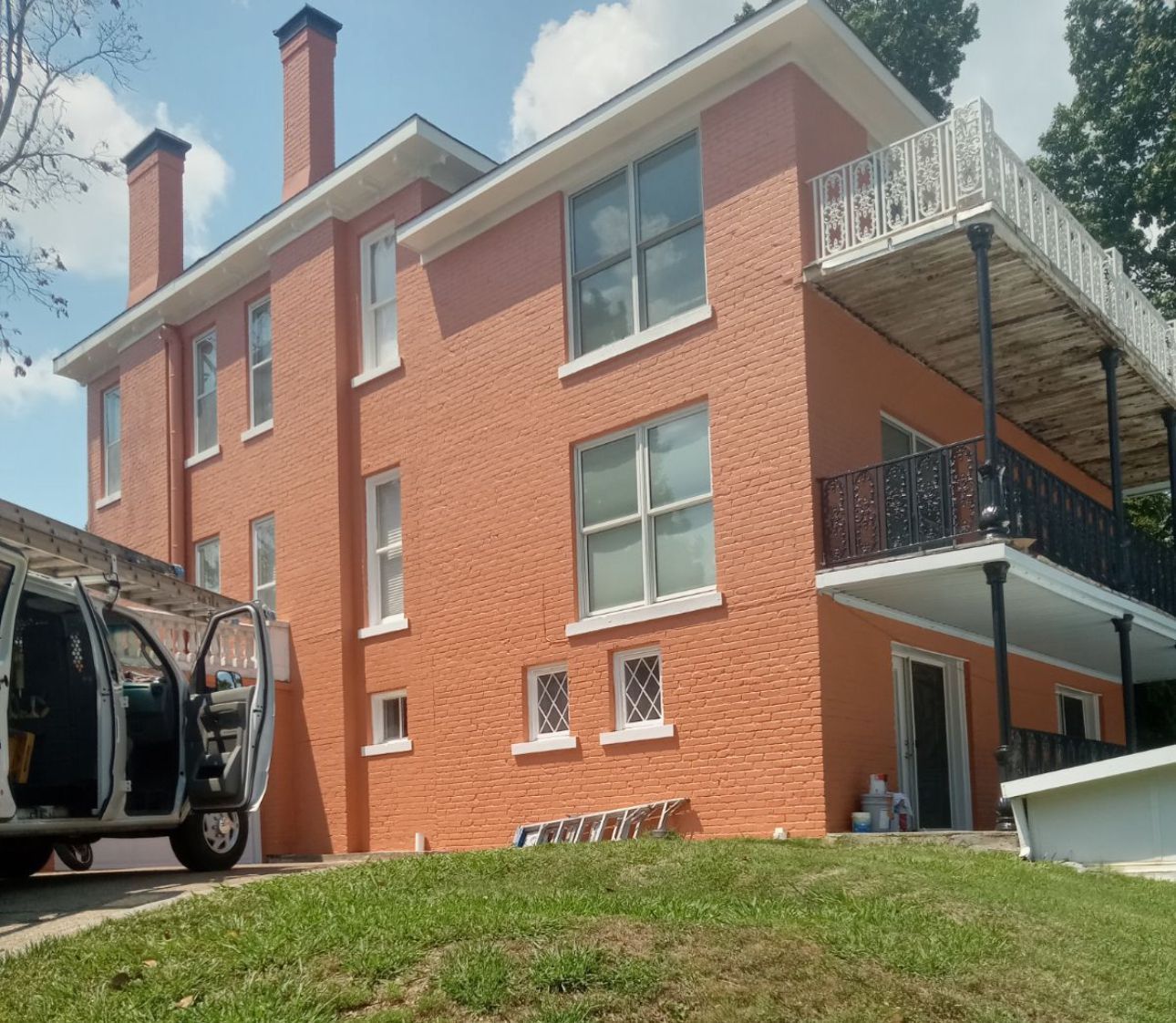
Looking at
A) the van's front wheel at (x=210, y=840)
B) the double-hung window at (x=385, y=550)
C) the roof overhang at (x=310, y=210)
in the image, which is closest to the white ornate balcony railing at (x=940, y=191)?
the roof overhang at (x=310, y=210)

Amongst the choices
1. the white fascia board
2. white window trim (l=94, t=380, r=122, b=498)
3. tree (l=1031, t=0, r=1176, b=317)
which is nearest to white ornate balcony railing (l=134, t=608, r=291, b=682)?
white window trim (l=94, t=380, r=122, b=498)

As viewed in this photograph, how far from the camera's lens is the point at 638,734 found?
14.0 metres

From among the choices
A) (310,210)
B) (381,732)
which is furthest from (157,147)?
(381,732)

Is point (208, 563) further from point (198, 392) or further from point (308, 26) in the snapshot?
point (308, 26)

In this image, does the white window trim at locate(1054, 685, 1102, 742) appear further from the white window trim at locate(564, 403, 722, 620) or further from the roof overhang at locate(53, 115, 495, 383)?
the roof overhang at locate(53, 115, 495, 383)

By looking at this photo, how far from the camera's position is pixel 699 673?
13609 millimetres

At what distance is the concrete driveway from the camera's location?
7660 mm

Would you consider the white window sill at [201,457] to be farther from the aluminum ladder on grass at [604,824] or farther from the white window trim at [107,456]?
the aluminum ladder on grass at [604,824]

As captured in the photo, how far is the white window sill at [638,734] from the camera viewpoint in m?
13.7

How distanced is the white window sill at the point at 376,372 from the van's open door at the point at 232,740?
648cm

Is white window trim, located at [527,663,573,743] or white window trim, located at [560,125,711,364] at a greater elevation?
white window trim, located at [560,125,711,364]

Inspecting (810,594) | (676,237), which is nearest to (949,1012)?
(810,594)

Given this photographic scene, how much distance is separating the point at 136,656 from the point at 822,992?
7922 millimetres

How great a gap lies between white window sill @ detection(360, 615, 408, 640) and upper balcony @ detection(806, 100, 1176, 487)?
6.53 metres
